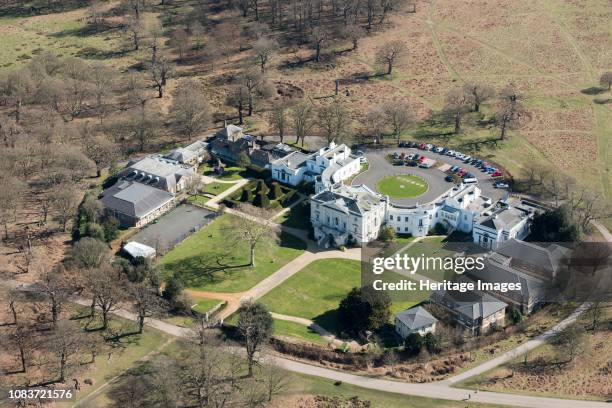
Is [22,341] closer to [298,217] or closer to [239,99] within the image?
[298,217]

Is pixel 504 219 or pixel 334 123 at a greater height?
pixel 334 123

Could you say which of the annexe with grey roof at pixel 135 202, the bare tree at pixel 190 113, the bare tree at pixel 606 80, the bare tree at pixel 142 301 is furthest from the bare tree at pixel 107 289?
the bare tree at pixel 606 80

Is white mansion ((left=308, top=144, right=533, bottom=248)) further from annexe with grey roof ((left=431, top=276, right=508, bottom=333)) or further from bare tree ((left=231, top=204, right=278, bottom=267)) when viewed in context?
annexe with grey roof ((left=431, top=276, right=508, bottom=333))

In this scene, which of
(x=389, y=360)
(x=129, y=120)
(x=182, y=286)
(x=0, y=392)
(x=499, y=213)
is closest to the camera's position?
(x=0, y=392)

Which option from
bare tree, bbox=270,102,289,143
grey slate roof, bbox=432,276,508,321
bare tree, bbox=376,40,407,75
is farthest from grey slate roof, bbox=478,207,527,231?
bare tree, bbox=376,40,407,75

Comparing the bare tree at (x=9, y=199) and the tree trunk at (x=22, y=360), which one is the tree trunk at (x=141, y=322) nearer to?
the tree trunk at (x=22, y=360)

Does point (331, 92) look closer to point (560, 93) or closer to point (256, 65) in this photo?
point (256, 65)

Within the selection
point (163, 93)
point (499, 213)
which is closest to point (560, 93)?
point (499, 213)

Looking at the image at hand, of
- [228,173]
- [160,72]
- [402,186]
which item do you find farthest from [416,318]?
[160,72]
